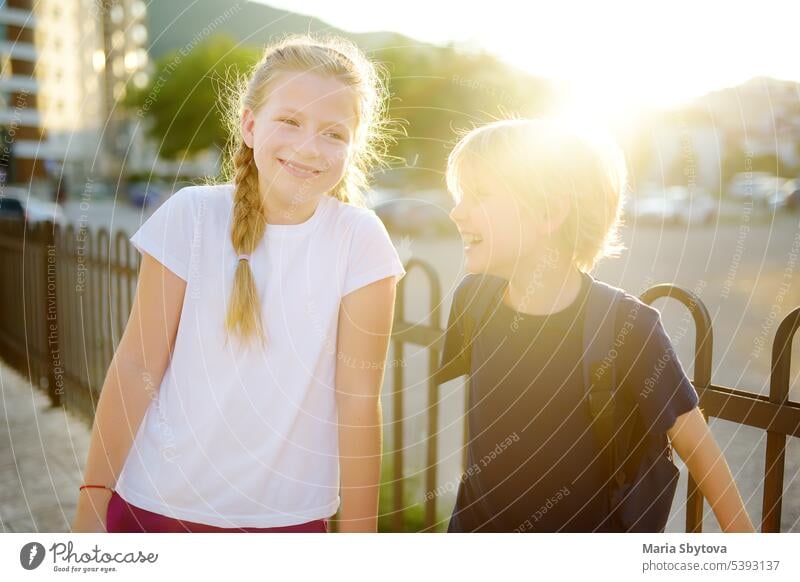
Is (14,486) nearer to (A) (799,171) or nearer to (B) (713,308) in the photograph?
(B) (713,308)

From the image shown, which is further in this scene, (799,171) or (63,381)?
(799,171)

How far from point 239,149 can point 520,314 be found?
2.58ft

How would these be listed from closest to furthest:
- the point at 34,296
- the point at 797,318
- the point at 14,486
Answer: the point at 797,318 < the point at 14,486 < the point at 34,296

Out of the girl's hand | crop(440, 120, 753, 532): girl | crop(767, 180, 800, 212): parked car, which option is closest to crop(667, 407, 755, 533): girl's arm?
crop(440, 120, 753, 532): girl

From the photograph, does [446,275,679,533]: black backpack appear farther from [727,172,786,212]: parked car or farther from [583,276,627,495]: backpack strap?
[727,172,786,212]: parked car

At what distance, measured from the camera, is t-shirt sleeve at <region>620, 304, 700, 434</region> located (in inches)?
58.4

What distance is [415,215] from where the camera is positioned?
15.1 meters

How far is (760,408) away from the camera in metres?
1.74

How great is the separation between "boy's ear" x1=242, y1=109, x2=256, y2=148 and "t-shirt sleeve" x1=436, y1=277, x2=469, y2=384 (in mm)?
619

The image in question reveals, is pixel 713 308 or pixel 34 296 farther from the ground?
pixel 34 296

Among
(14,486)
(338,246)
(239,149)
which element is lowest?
(14,486)

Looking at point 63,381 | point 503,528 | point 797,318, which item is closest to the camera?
point 797,318

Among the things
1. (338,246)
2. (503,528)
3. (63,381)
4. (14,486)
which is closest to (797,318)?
(503,528)

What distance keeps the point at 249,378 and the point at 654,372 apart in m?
0.88
